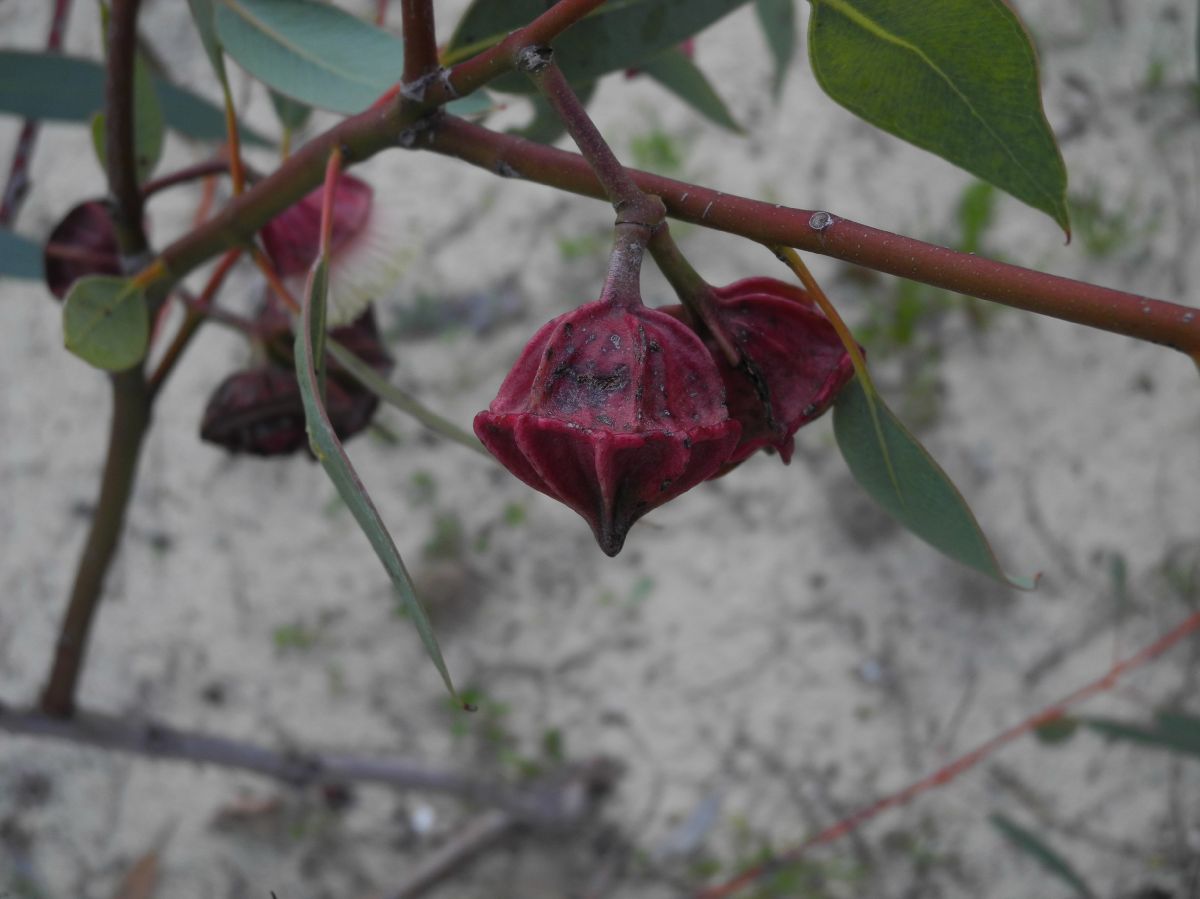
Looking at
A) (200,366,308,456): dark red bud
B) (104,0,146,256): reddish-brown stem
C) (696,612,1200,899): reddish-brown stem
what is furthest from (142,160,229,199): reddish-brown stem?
(696,612,1200,899): reddish-brown stem

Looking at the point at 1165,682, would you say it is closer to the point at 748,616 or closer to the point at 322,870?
the point at 748,616

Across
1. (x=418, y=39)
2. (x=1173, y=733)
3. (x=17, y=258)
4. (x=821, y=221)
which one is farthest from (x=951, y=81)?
(x=1173, y=733)

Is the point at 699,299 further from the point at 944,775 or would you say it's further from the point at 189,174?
the point at 944,775

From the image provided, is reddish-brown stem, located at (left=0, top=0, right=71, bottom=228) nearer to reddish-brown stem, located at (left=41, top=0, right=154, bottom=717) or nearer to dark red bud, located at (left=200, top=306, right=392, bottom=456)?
reddish-brown stem, located at (left=41, top=0, right=154, bottom=717)

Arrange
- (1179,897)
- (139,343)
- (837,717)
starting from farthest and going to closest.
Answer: (837,717) < (1179,897) < (139,343)

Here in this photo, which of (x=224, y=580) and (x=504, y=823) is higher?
(x=224, y=580)

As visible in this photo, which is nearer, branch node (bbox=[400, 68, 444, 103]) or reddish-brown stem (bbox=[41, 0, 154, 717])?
branch node (bbox=[400, 68, 444, 103])

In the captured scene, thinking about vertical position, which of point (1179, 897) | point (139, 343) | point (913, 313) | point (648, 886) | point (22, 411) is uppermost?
point (913, 313)

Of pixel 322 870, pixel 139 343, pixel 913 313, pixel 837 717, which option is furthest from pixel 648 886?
pixel 139 343
